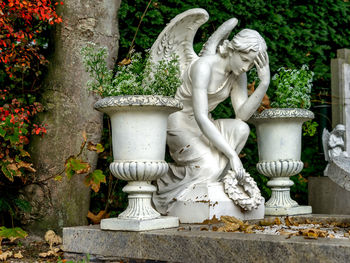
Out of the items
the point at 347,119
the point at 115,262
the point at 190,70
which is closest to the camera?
the point at 115,262

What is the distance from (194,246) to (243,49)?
156 centimetres

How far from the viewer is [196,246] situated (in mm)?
3154

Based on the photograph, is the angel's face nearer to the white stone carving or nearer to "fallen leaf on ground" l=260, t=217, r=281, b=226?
the white stone carving

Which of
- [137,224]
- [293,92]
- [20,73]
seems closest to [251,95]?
[293,92]

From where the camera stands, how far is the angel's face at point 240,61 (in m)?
4.07

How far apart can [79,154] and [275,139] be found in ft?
5.33

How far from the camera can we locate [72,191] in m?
4.60

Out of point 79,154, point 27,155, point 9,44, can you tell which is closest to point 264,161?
point 79,154

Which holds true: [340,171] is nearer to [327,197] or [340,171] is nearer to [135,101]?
[327,197]

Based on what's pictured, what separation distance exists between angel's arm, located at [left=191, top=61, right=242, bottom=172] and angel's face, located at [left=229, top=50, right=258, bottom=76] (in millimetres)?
221

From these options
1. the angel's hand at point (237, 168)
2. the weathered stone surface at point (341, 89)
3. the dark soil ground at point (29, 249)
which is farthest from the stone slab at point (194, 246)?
the weathered stone surface at point (341, 89)

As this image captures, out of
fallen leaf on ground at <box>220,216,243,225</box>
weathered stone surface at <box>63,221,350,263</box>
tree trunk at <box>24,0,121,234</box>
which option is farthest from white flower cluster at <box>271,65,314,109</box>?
weathered stone surface at <box>63,221,350,263</box>

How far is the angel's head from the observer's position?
4.02 m

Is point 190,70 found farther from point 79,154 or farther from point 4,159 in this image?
point 4,159
